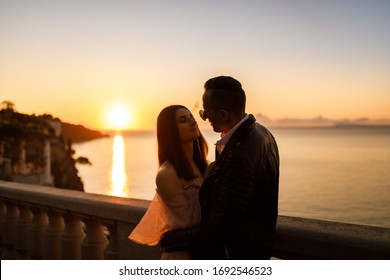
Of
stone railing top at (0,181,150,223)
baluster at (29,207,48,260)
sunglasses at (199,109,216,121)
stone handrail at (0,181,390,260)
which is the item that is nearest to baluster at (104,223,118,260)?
stone handrail at (0,181,390,260)

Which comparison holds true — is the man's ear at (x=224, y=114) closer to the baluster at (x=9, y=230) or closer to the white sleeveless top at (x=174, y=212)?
the white sleeveless top at (x=174, y=212)

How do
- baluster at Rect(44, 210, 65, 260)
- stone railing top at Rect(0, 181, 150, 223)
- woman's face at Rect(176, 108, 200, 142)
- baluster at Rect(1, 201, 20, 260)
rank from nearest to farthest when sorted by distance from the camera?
woman's face at Rect(176, 108, 200, 142)
stone railing top at Rect(0, 181, 150, 223)
baluster at Rect(44, 210, 65, 260)
baluster at Rect(1, 201, 20, 260)

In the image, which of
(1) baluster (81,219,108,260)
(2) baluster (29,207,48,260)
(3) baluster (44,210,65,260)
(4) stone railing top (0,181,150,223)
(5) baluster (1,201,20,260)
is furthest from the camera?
(5) baluster (1,201,20,260)

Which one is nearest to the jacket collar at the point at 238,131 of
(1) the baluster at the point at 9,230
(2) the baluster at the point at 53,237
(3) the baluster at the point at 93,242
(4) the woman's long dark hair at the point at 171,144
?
(4) the woman's long dark hair at the point at 171,144

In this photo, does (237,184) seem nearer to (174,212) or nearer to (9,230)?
(174,212)

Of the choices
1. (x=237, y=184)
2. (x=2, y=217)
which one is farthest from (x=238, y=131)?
(x=2, y=217)

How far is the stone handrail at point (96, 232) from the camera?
8.05 feet

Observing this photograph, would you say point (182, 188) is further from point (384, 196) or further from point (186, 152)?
point (384, 196)

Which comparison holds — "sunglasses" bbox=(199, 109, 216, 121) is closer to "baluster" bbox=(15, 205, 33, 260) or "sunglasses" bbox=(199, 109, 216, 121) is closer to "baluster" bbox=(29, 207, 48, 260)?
"baluster" bbox=(29, 207, 48, 260)

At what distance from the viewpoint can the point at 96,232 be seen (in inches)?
166

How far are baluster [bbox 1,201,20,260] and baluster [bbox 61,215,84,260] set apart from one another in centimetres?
96

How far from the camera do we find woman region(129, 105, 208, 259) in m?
2.69

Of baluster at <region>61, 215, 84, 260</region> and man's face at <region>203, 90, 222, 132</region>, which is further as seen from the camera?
baluster at <region>61, 215, 84, 260</region>

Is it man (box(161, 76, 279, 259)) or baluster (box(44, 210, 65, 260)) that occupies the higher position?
man (box(161, 76, 279, 259))
